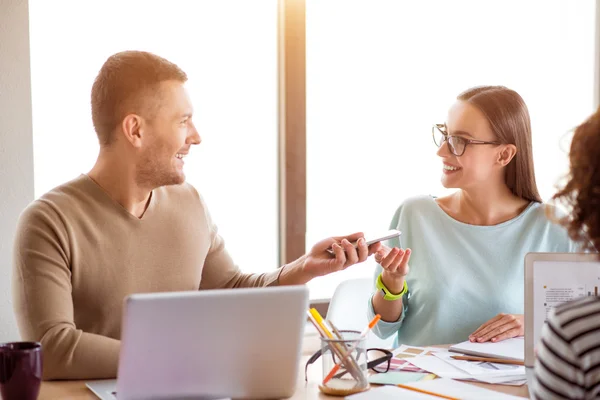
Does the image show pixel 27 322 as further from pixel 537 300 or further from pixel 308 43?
pixel 308 43

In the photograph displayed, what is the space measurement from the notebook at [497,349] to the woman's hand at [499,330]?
0.06 feet

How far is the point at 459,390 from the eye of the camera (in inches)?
53.5

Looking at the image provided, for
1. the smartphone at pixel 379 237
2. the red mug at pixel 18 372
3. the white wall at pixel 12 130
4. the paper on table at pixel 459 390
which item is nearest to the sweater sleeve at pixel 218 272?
the smartphone at pixel 379 237

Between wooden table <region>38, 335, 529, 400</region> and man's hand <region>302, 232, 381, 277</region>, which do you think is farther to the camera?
man's hand <region>302, 232, 381, 277</region>

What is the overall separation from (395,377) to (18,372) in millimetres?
749

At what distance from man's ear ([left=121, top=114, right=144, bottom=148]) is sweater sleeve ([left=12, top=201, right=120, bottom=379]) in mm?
298

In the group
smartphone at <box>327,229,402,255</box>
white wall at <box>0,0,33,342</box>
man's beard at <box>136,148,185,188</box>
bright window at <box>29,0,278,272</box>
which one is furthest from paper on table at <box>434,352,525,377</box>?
white wall at <box>0,0,33,342</box>

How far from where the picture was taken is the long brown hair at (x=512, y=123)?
211cm

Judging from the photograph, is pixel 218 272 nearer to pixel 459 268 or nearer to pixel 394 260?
pixel 394 260

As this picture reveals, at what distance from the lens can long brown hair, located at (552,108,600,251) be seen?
0.92 m

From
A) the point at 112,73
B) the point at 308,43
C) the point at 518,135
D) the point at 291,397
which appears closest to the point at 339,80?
the point at 308,43

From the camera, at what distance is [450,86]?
3.11m

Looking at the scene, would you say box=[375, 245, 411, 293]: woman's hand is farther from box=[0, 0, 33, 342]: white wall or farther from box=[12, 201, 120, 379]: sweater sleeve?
box=[0, 0, 33, 342]: white wall

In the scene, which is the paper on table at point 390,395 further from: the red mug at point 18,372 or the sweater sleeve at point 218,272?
the sweater sleeve at point 218,272
